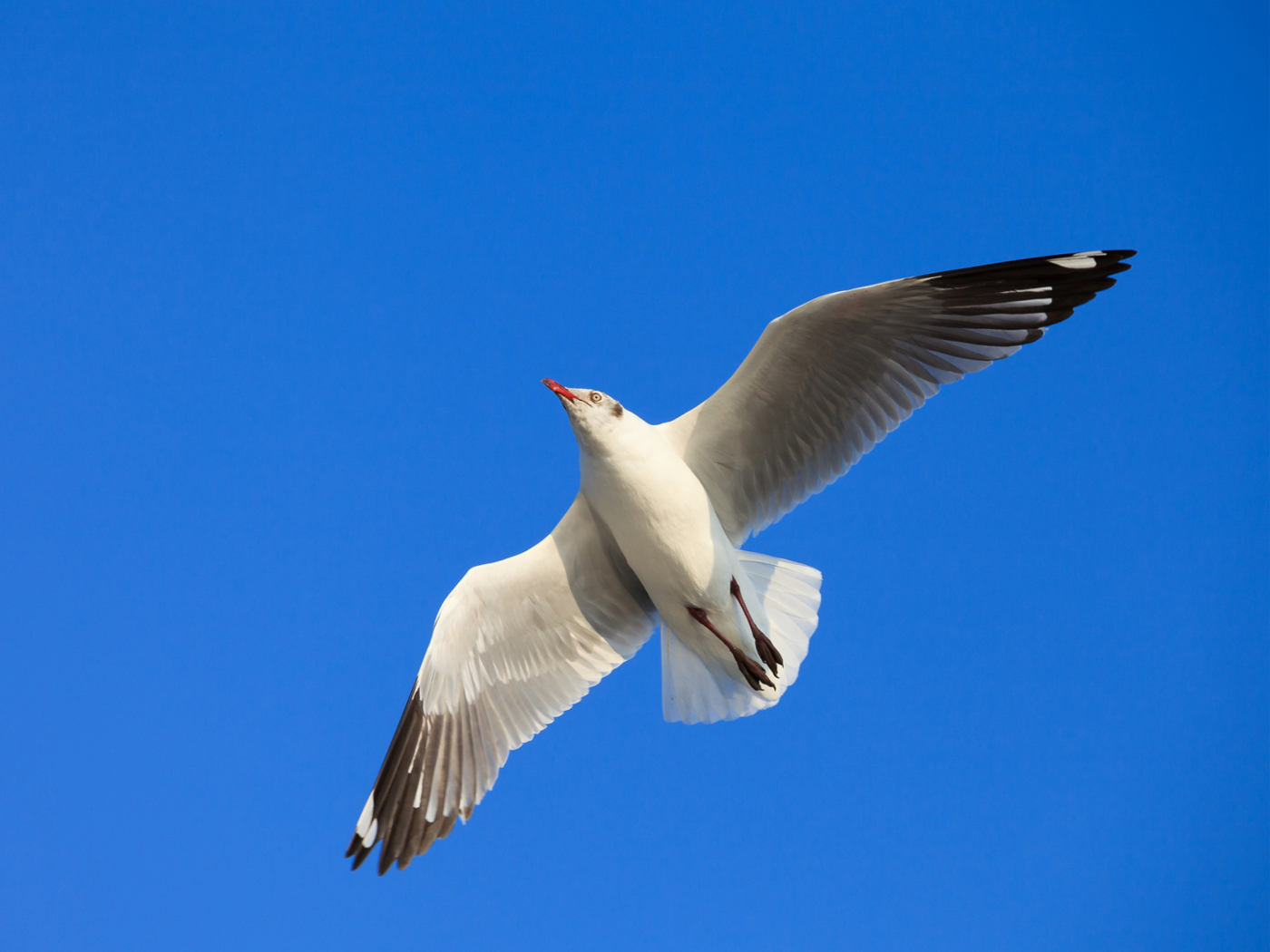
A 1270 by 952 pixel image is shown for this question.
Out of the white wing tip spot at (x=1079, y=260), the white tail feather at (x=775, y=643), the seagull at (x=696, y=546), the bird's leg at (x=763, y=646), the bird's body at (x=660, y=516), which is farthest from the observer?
the white tail feather at (x=775, y=643)

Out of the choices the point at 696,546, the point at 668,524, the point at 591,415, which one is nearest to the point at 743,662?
the point at 696,546

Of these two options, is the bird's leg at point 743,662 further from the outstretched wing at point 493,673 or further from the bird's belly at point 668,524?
the outstretched wing at point 493,673

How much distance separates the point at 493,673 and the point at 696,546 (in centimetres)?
143

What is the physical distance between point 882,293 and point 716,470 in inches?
50.3

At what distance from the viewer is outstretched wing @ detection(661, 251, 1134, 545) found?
445cm

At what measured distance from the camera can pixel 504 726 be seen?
5281 mm

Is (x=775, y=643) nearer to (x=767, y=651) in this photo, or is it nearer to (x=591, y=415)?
(x=767, y=651)

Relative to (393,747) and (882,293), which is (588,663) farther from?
(882,293)

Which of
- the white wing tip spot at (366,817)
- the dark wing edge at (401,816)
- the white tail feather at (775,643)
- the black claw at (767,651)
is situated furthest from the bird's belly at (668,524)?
the white wing tip spot at (366,817)

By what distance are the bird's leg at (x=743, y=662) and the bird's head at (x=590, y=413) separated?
1035mm

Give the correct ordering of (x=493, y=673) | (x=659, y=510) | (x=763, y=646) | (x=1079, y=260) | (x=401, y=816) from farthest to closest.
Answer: (x=493, y=673) → (x=401, y=816) → (x=763, y=646) → (x=659, y=510) → (x=1079, y=260)

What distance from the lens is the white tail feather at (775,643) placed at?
204 inches

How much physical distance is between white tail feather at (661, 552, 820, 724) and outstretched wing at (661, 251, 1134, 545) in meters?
0.27

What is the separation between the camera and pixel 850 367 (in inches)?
186
